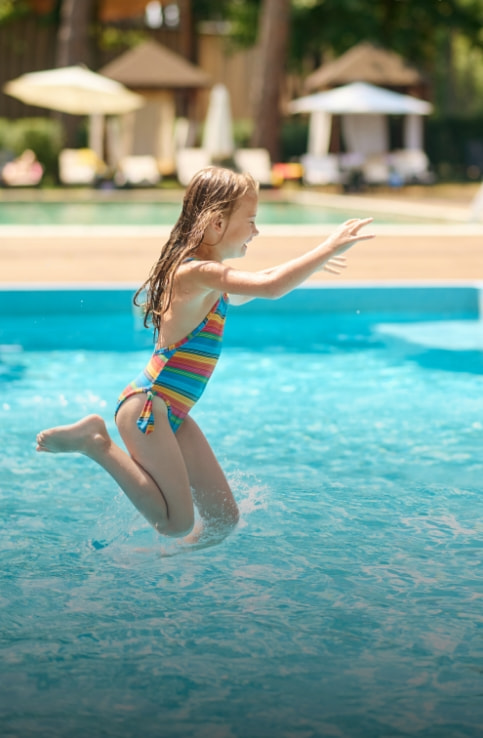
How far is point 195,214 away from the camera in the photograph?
131 inches

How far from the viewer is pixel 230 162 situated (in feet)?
74.2

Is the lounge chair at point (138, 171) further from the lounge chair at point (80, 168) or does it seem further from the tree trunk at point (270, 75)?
the tree trunk at point (270, 75)

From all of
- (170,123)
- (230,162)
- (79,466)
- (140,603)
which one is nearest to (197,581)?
(140,603)

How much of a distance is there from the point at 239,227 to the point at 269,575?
1074 millimetres

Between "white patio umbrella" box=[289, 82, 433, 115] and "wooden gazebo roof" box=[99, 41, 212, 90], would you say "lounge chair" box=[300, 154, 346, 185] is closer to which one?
"white patio umbrella" box=[289, 82, 433, 115]

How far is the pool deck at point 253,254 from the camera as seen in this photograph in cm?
879

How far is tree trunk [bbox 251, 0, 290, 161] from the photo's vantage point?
23812 millimetres

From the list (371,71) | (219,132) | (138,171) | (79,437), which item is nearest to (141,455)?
(79,437)

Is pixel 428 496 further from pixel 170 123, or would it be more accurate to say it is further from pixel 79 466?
pixel 170 123

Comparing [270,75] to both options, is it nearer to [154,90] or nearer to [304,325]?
[154,90]

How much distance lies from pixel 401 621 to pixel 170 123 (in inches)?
890

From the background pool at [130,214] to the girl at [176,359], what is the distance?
39.4 ft

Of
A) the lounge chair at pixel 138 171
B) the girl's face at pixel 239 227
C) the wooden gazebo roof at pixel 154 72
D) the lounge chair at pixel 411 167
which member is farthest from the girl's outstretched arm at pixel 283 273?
the wooden gazebo roof at pixel 154 72

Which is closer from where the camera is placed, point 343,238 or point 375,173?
point 343,238
